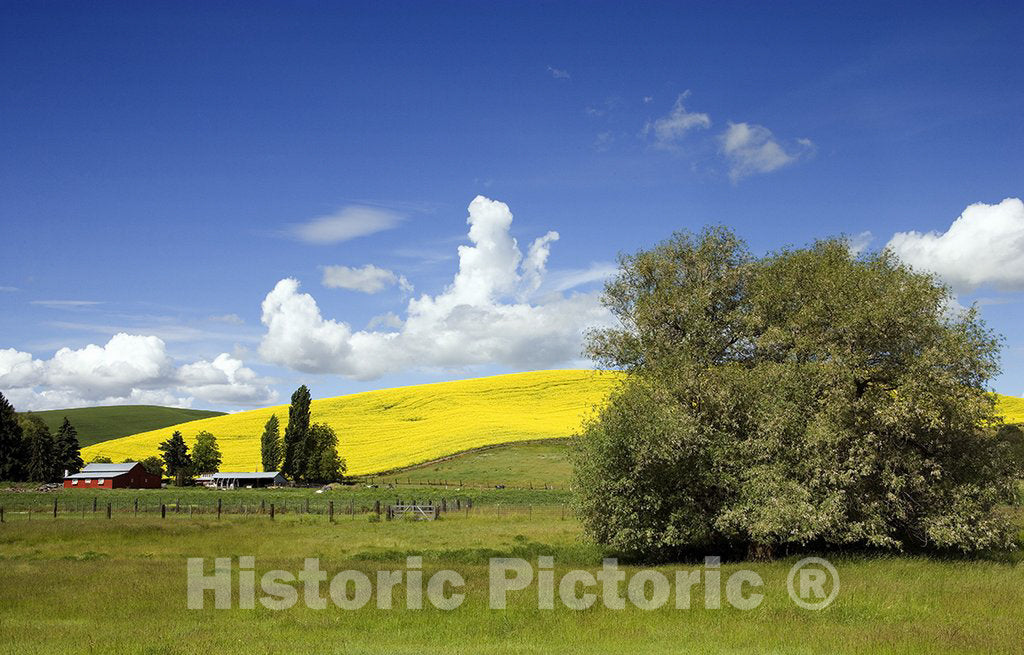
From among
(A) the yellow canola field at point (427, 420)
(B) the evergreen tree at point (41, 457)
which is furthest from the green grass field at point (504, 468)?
(B) the evergreen tree at point (41, 457)

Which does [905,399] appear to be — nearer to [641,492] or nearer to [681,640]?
[641,492]

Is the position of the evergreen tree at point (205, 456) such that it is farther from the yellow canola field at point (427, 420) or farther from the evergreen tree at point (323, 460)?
the evergreen tree at point (323, 460)

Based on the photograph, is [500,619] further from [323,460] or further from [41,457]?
[41,457]

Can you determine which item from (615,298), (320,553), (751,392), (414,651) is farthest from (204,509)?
(414,651)

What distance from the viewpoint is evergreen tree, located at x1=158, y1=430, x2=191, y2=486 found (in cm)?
10631

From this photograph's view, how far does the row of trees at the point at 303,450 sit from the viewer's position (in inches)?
3728

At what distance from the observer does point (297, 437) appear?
332 ft

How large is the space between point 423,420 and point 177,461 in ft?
121

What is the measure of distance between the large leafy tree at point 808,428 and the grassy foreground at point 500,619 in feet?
6.85

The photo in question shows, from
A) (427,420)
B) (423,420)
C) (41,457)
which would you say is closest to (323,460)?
(427,420)

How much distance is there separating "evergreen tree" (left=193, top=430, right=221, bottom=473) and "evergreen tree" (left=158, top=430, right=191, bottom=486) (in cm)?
133

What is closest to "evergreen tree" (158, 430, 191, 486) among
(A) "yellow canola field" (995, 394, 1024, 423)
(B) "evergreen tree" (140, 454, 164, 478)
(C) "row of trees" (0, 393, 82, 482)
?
(B) "evergreen tree" (140, 454, 164, 478)

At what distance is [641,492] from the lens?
104 feet

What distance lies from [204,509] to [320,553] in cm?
2635
